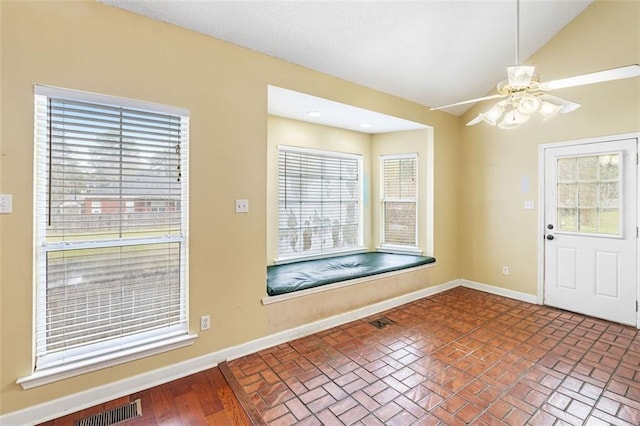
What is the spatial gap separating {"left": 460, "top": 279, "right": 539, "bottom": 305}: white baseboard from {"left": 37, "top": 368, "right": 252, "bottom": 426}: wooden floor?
3.74 metres

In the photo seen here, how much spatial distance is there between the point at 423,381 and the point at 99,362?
222 cm

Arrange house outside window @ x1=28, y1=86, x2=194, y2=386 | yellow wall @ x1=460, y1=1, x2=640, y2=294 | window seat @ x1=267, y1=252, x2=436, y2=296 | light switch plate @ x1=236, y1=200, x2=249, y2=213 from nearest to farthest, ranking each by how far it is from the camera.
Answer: house outside window @ x1=28, y1=86, x2=194, y2=386 < light switch plate @ x1=236, y1=200, x2=249, y2=213 < window seat @ x1=267, y1=252, x2=436, y2=296 < yellow wall @ x1=460, y1=1, x2=640, y2=294

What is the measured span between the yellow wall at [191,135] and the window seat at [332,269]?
0.54 ft

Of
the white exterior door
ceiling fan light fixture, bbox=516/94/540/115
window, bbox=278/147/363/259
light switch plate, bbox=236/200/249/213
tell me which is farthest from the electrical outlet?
the white exterior door

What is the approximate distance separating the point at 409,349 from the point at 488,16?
10.6 feet

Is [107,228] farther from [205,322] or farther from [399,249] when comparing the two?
[399,249]

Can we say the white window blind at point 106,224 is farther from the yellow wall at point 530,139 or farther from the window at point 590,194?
the window at point 590,194

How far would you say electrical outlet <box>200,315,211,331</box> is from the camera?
2371 millimetres

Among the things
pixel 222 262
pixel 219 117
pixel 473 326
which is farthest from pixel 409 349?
pixel 219 117

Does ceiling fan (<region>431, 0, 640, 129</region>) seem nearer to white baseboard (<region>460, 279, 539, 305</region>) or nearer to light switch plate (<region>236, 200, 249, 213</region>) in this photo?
light switch plate (<region>236, 200, 249, 213</region>)

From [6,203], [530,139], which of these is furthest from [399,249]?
[6,203]

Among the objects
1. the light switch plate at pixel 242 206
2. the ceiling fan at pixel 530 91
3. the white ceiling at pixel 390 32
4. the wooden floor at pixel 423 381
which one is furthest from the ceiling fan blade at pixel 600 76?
the light switch plate at pixel 242 206

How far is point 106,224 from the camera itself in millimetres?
2086

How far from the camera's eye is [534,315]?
346 centimetres
